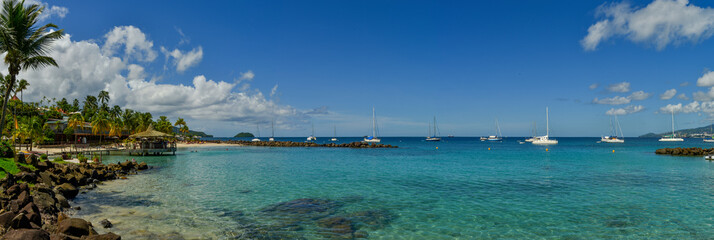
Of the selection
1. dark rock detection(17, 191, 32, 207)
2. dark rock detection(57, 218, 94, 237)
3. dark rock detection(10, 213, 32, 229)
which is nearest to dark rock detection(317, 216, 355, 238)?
dark rock detection(57, 218, 94, 237)

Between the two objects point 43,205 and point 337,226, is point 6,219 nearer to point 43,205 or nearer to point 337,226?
point 43,205

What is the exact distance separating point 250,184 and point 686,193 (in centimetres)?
2671

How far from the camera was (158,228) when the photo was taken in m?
12.6

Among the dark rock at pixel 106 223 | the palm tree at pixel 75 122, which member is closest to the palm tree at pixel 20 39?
the dark rock at pixel 106 223

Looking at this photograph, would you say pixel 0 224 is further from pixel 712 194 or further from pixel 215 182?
pixel 712 194

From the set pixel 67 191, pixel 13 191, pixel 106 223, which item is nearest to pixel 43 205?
pixel 13 191

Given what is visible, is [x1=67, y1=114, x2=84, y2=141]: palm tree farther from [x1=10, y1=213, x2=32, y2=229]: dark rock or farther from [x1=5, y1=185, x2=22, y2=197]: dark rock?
[x1=10, y1=213, x2=32, y2=229]: dark rock

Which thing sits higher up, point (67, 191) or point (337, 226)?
point (67, 191)

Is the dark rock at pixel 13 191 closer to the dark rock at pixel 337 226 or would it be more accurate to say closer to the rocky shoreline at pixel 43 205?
the rocky shoreline at pixel 43 205

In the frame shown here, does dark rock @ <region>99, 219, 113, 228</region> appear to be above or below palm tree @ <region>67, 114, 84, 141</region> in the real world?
below

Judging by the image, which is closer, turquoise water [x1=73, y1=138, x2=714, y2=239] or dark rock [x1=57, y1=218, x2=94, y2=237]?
dark rock [x1=57, y1=218, x2=94, y2=237]

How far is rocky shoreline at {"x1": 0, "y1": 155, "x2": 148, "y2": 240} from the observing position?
9.48 m

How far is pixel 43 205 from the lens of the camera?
12.9 m

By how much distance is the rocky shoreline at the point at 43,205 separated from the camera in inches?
373
